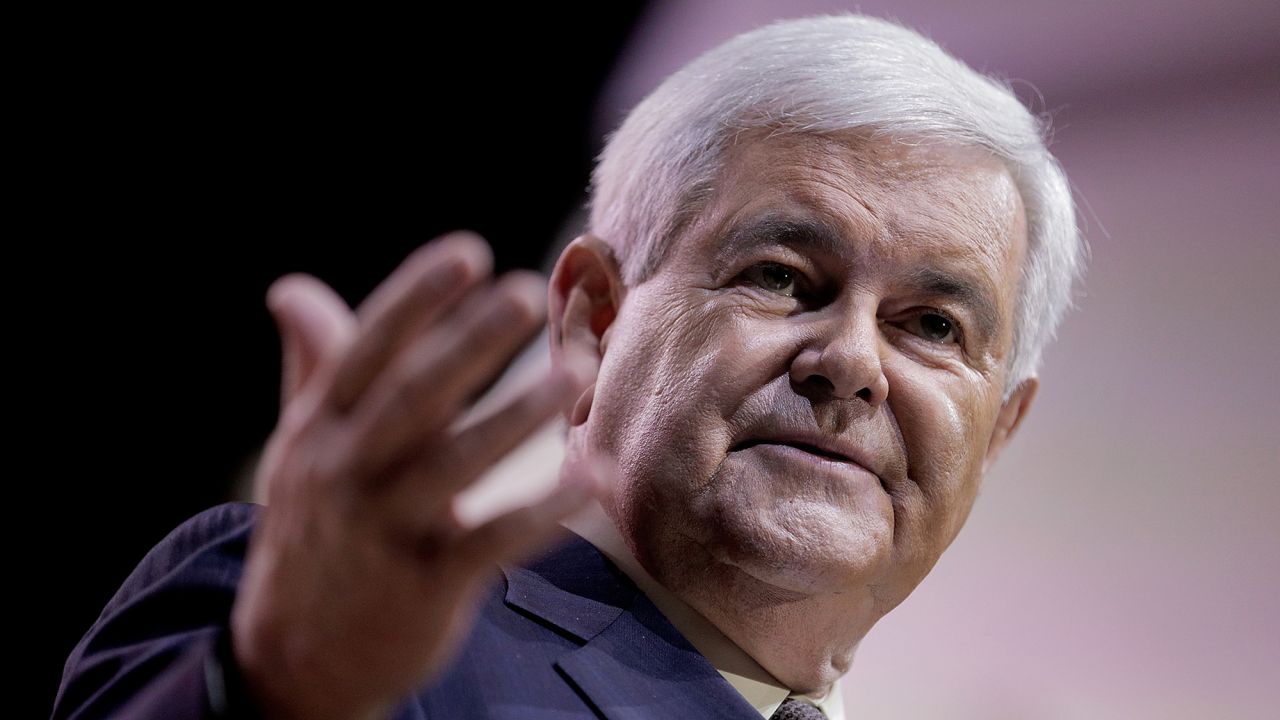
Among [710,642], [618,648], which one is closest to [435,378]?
[618,648]

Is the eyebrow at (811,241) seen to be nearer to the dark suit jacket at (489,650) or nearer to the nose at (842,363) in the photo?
the nose at (842,363)

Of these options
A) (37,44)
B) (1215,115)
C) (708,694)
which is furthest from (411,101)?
(1215,115)

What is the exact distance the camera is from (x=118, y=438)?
6.50 feet

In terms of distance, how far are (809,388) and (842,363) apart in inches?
2.5

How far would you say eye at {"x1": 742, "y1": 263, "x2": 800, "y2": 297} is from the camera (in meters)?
1.65

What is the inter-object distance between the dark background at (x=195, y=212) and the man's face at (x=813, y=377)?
0.66m

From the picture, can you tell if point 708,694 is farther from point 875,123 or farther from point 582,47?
point 582,47

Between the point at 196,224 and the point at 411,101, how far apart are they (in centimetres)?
47

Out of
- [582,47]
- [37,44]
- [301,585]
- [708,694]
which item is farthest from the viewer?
[582,47]

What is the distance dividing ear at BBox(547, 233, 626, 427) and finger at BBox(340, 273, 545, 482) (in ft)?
3.12

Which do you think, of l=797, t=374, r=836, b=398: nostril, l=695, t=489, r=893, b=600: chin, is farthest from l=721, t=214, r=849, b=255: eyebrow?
l=695, t=489, r=893, b=600: chin

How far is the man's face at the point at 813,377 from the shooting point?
1.52 m

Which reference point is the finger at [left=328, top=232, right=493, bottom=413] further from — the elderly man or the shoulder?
the shoulder

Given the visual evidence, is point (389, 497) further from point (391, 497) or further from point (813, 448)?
point (813, 448)
